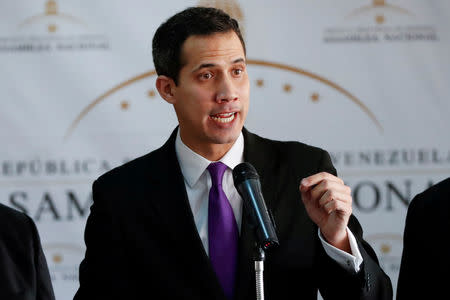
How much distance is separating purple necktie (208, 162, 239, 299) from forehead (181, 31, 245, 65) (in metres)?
0.34

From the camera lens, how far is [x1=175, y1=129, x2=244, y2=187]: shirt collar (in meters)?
2.42

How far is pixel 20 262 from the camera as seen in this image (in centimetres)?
220

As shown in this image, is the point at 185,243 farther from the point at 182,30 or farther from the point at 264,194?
the point at 182,30

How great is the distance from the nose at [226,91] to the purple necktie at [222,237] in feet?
0.77

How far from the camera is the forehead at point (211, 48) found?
7.63 feet

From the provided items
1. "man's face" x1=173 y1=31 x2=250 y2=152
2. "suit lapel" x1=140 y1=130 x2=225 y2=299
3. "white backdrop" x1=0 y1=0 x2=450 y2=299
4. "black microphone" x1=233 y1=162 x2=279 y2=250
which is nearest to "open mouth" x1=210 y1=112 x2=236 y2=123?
"man's face" x1=173 y1=31 x2=250 y2=152

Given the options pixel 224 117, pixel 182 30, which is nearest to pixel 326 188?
pixel 224 117

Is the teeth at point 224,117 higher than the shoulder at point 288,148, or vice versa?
the teeth at point 224,117

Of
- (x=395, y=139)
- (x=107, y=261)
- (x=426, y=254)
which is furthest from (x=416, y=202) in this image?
(x=395, y=139)

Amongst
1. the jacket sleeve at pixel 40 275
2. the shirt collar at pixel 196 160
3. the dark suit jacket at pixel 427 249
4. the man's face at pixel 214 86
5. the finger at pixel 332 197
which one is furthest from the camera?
the shirt collar at pixel 196 160

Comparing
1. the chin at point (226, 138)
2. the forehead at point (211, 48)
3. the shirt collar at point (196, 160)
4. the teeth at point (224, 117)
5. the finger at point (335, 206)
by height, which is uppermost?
the forehead at point (211, 48)

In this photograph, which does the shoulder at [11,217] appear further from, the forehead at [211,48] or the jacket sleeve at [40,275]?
the forehead at [211,48]

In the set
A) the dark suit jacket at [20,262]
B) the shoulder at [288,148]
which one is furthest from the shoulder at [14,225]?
the shoulder at [288,148]

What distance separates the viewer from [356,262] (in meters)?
2.12
